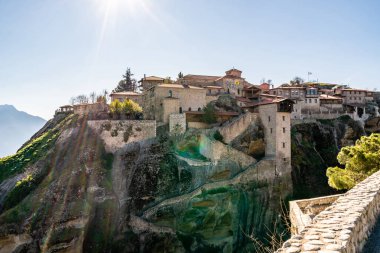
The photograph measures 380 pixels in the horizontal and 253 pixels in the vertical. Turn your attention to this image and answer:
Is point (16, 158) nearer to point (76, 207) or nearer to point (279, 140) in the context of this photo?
point (76, 207)

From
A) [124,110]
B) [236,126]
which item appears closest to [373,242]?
[236,126]

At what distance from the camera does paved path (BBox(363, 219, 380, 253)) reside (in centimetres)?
634

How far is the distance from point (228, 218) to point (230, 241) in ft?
7.88

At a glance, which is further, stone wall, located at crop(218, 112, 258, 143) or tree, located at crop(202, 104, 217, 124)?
tree, located at crop(202, 104, 217, 124)

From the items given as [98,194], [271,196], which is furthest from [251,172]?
[98,194]

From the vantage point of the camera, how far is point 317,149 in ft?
152

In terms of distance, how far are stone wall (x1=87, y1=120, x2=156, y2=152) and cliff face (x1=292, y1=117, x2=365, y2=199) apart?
63.8 feet

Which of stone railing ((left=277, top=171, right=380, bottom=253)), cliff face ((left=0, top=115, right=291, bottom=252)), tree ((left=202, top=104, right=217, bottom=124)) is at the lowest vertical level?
cliff face ((left=0, top=115, right=291, bottom=252))

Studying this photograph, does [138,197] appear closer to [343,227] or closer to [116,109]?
[116,109]

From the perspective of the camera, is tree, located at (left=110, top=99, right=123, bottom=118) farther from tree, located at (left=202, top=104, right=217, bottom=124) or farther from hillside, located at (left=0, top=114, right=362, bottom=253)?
tree, located at (left=202, top=104, right=217, bottom=124)

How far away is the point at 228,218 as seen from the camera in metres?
34.8

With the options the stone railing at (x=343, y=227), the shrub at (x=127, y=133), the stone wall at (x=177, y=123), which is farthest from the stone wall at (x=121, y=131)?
the stone railing at (x=343, y=227)

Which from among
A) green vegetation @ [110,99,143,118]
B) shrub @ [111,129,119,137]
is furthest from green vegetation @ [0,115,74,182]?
shrub @ [111,129,119,137]

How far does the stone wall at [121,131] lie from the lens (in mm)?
39125
